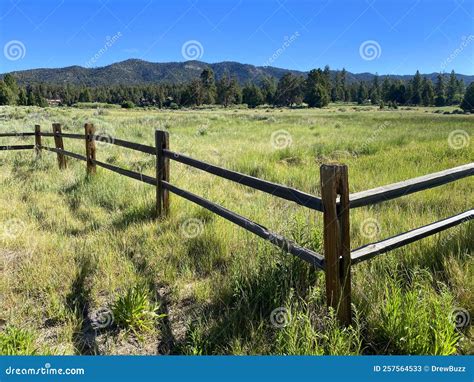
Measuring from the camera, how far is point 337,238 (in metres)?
2.80

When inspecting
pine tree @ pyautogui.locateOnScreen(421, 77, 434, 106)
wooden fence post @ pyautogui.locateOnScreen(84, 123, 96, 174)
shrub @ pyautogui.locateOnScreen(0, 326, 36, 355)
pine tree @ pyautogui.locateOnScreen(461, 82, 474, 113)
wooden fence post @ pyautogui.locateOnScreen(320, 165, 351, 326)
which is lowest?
shrub @ pyautogui.locateOnScreen(0, 326, 36, 355)

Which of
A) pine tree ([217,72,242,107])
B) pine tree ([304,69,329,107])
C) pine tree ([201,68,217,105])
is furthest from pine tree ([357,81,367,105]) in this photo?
pine tree ([201,68,217,105])

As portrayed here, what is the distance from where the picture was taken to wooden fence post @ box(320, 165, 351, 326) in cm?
275

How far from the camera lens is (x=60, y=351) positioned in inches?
117

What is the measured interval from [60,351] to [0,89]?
91.0 metres

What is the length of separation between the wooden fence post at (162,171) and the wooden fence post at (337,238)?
353 centimetres

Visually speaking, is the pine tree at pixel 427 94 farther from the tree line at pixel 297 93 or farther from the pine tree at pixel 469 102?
the pine tree at pixel 469 102

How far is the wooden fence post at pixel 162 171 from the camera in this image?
5.82 meters

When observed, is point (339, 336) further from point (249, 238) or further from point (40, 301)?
point (40, 301)

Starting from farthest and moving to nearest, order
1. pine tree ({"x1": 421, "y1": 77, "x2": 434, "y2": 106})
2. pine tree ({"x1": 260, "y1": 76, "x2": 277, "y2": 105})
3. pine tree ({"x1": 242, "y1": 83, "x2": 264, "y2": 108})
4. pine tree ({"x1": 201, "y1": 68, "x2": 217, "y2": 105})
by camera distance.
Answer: pine tree ({"x1": 260, "y1": 76, "x2": 277, "y2": 105}) → pine tree ({"x1": 242, "y1": 83, "x2": 264, "y2": 108}) → pine tree ({"x1": 201, "y1": 68, "x2": 217, "y2": 105}) → pine tree ({"x1": 421, "y1": 77, "x2": 434, "y2": 106})

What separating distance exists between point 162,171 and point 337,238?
3720 millimetres

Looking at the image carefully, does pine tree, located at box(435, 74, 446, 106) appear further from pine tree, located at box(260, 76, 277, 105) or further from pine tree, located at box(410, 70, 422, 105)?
pine tree, located at box(260, 76, 277, 105)

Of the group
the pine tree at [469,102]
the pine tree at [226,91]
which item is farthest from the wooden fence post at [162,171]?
the pine tree at [226,91]

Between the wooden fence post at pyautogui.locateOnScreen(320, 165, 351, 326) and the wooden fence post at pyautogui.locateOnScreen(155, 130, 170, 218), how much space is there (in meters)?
3.53
